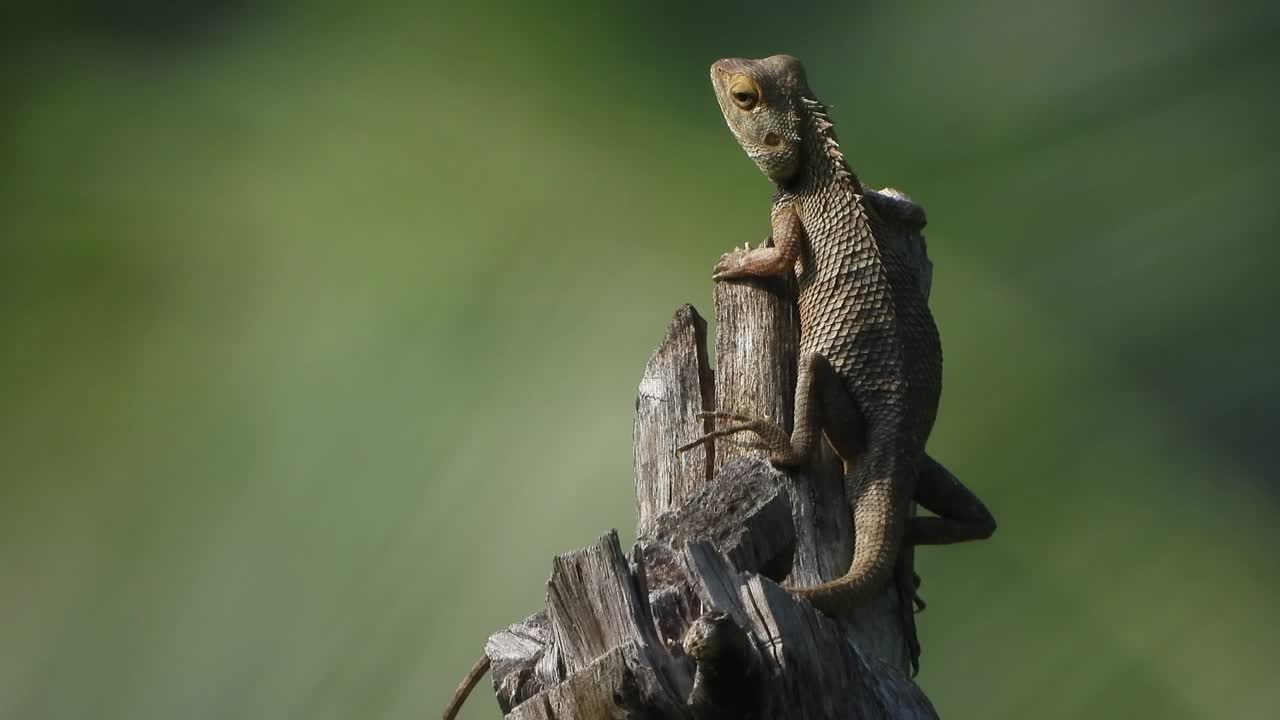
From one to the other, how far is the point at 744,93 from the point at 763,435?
3.90ft

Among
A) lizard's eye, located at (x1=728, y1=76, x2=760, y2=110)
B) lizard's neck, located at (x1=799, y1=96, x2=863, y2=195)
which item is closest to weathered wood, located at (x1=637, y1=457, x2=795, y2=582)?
lizard's neck, located at (x1=799, y1=96, x2=863, y2=195)

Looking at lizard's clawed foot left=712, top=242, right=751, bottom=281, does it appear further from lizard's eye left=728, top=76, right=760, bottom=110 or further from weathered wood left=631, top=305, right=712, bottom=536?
lizard's eye left=728, top=76, right=760, bottom=110

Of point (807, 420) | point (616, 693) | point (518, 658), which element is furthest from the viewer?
point (807, 420)

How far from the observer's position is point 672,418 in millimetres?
2801

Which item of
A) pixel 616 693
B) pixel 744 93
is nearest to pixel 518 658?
pixel 616 693

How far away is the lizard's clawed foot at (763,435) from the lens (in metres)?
2.64

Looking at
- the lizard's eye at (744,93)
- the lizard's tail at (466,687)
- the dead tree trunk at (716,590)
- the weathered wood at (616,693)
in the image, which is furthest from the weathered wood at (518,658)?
the lizard's eye at (744,93)

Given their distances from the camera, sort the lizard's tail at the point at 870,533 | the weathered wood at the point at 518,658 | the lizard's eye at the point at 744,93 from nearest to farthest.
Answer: the weathered wood at the point at 518,658
the lizard's tail at the point at 870,533
the lizard's eye at the point at 744,93

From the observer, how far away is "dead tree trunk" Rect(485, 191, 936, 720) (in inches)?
68.7

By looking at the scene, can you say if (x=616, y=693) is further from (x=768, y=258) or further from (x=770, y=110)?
(x=770, y=110)

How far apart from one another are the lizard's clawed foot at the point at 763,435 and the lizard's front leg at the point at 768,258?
45cm

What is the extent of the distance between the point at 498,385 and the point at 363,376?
557mm

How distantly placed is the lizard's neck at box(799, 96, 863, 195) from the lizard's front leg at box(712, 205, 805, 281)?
16 cm

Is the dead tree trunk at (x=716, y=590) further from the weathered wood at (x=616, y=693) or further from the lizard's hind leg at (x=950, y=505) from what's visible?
the lizard's hind leg at (x=950, y=505)
